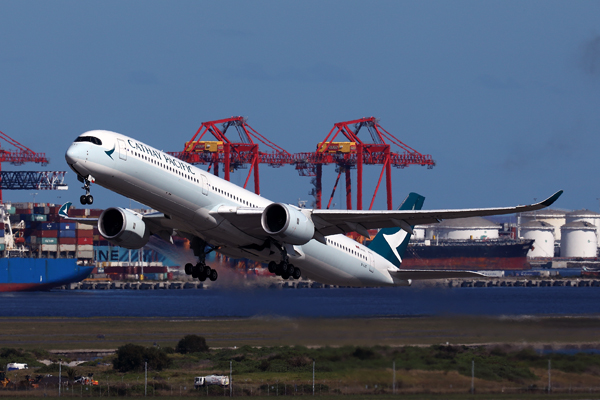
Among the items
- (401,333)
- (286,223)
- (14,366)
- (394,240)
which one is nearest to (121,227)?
(286,223)

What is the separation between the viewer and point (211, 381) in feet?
134

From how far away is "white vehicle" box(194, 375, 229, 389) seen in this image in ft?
133

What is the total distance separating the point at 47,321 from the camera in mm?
73875

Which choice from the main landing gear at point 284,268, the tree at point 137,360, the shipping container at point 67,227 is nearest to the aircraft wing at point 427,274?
the main landing gear at point 284,268

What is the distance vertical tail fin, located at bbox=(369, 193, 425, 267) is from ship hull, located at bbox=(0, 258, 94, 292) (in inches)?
4036

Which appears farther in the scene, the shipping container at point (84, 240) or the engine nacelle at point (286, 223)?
the shipping container at point (84, 240)

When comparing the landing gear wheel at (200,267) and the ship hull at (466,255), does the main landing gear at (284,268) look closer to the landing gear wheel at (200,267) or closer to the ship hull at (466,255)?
the landing gear wheel at (200,267)

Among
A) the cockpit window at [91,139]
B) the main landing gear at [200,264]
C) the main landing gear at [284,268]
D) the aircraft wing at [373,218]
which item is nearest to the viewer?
the cockpit window at [91,139]

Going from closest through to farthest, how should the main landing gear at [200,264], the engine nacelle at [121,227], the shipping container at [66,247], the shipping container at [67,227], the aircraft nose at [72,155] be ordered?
1. the aircraft nose at [72,155]
2. the engine nacelle at [121,227]
3. the main landing gear at [200,264]
4. the shipping container at [66,247]
5. the shipping container at [67,227]

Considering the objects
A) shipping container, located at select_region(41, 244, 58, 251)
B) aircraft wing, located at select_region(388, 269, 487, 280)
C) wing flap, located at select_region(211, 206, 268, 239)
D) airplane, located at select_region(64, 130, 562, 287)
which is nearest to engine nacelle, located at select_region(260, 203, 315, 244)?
airplane, located at select_region(64, 130, 562, 287)

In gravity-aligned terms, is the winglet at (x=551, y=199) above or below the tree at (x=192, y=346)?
above

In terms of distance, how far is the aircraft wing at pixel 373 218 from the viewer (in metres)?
33.0

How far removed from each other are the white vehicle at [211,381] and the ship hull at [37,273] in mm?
102044

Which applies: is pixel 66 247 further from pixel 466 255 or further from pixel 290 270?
pixel 290 270
